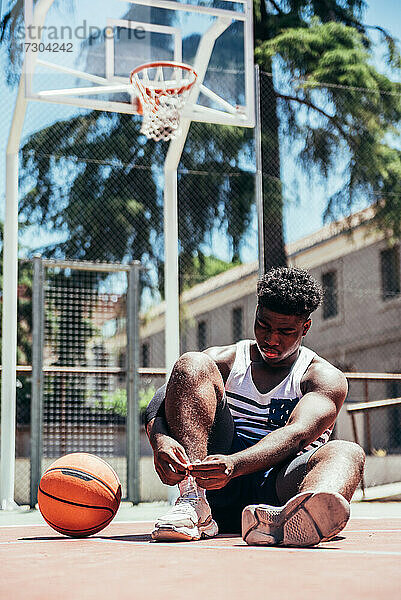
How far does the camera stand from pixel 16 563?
2.29 meters

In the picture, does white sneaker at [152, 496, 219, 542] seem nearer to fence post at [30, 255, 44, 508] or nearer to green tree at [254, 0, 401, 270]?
fence post at [30, 255, 44, 508]

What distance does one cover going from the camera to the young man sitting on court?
101 inches

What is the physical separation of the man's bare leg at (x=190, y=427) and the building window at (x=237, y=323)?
37.7 feet

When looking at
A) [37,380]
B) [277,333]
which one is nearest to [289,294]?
[277,333]

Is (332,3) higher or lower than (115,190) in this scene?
higher

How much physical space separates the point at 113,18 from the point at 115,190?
236 inches

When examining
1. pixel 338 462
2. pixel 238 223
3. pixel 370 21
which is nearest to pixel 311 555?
pixel 338 462

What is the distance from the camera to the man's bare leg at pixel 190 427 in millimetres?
2742

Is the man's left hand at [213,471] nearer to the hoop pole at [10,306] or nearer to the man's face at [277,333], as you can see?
the man's face at [277,333]

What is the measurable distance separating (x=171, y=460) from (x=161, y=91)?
474 cm

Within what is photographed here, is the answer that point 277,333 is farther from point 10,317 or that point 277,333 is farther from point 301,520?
point 10,317

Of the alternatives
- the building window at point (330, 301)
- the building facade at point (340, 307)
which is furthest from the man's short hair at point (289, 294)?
the building window at point (330, 301)

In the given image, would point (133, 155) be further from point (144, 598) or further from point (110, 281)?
point (144, 598)

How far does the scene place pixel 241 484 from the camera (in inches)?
119
